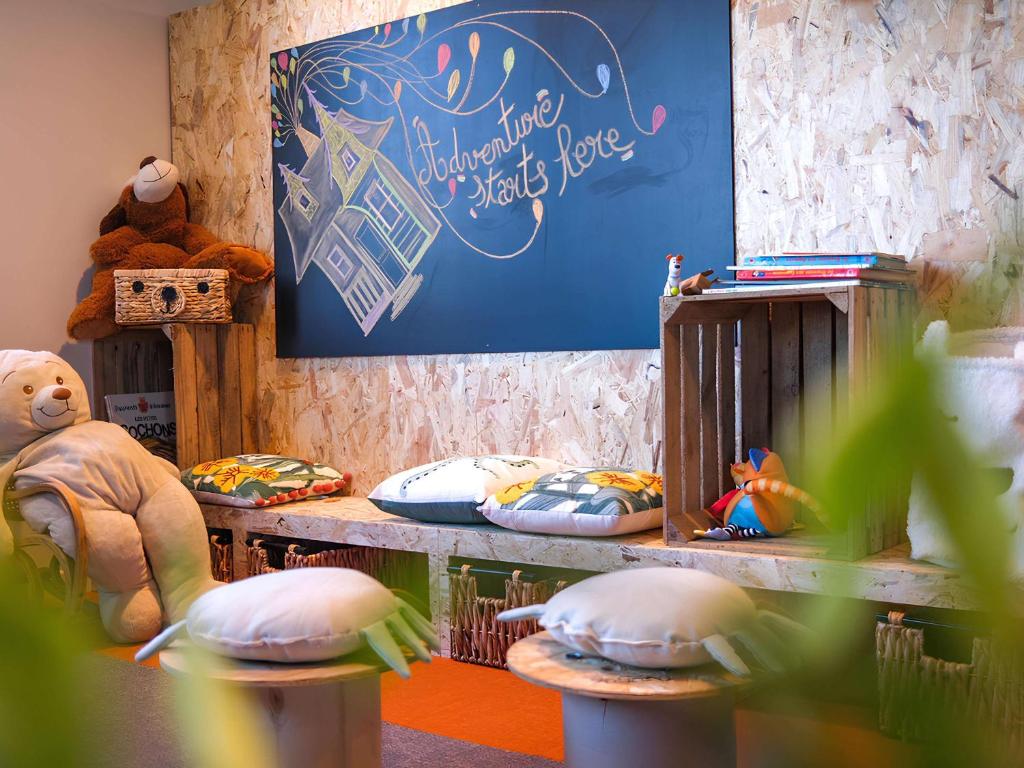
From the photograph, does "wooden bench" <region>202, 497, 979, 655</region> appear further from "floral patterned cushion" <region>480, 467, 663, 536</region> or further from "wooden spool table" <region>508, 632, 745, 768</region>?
"wooden spool table" <region>508, 632, 745, 768</region>

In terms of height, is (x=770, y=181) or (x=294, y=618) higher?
(x=770, y=181)

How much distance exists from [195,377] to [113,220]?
716mm

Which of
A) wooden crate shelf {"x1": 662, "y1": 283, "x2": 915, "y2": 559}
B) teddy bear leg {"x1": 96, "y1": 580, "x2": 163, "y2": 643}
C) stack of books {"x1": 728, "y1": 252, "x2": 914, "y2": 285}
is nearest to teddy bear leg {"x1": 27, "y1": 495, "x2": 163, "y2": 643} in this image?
teddy bear leg {"x1": 96, "y1": 580, "x2": 163, "y2": 643}

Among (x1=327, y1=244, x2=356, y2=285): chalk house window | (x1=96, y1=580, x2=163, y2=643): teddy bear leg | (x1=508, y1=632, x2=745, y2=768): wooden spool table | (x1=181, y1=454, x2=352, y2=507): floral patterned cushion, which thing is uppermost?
(x1=327, y1=244, x2=356, y2=285): chalk house window

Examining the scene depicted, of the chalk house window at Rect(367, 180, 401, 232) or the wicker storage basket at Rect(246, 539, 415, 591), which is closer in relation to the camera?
the wicker storage basket at Rect(246, 539, 415, 591)

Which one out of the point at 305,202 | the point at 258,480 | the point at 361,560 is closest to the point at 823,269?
the point at 361,560

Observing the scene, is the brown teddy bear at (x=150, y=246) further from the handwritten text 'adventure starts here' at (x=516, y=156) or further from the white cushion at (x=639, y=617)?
the white cushion at (x=639, y=617)

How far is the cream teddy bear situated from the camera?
9.46ft

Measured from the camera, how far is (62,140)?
3744 mm

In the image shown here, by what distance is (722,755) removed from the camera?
1.60m

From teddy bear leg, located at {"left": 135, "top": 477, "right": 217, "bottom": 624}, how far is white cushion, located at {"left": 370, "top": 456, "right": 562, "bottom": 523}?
20.9 inches

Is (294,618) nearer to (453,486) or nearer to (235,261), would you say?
(453,486)

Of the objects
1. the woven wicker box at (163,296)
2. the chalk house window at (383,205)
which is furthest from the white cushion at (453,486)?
the woven wicker box at (163,296)

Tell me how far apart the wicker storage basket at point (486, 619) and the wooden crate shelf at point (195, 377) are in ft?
4.22
